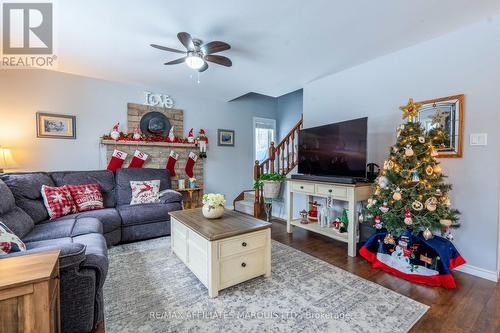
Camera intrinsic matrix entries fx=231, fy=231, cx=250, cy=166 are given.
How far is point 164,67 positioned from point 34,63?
1.71m

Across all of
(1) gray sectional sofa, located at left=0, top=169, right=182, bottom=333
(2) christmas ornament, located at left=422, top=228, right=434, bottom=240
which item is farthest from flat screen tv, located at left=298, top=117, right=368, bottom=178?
(1) gray sectional sofa, located at left=0, top=169, right=182, bottom=333

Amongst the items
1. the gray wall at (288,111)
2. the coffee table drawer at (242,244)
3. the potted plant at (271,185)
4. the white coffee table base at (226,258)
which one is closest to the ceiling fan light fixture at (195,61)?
the white coffee table base at (226,258)

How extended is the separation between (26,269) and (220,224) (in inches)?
51.9

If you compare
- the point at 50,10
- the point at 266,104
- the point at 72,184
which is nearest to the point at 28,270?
the point at 50,10

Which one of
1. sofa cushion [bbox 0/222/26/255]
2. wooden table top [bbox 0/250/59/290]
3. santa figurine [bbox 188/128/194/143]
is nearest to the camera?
wooden table top [bbox 0/250/59/290]

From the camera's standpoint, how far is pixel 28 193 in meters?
2.54

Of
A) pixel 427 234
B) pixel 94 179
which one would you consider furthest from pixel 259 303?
pixel 94 179

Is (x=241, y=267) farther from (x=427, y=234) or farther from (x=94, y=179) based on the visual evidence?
(x=94, y=179)

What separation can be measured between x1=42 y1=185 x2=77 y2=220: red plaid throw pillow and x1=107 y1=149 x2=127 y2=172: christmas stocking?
948mm

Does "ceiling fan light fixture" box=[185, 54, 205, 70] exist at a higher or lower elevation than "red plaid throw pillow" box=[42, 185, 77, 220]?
higher

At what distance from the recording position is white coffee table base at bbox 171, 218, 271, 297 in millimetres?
1797

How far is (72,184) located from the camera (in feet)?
10.0

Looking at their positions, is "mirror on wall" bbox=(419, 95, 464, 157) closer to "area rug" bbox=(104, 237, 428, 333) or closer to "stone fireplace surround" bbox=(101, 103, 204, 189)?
"area rug" bbox=(104, 237, 428, 333)

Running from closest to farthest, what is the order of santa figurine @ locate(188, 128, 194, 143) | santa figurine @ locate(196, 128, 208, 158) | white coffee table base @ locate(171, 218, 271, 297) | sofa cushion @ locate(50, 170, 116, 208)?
white coffee table base @ locate(171, 218, 271, 297) → sofa cushion @ locate(50, 170, 116, 208) → santa figurine @ locate(188, 128, 194, 143) → santa figurine @ locate(196, 128, 208, 158)
